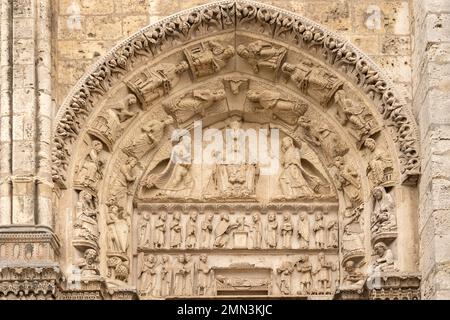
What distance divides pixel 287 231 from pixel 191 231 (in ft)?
3.59

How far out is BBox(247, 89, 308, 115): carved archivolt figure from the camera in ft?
71.2

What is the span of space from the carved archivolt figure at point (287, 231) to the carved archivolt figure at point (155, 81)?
2.02m

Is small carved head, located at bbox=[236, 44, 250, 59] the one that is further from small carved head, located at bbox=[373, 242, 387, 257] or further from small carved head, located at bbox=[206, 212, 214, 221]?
small carved head, located at bbox=[373, 242, 387, 257]

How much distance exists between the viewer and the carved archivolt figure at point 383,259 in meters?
20.5

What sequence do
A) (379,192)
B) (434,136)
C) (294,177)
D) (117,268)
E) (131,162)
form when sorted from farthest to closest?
(294,177), (131,162), (117,268), (379,192), (434,136)

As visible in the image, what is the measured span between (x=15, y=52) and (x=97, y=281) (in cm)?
270

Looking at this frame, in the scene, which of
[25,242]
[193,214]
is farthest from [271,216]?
[25,242]

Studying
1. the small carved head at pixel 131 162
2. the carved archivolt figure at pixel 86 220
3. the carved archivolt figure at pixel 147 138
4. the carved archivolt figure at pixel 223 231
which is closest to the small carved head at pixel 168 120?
the carved archivolt figure at pixel 147 138

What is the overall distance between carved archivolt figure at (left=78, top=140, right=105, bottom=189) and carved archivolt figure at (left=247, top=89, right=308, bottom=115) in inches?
76.6

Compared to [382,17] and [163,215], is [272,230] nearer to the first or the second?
[163,215]

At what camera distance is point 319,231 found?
21453 millimetres

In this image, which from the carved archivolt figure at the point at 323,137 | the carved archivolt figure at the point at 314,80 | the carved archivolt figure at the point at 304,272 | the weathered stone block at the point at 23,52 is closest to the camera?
the weathered stone block at the point at 23,52

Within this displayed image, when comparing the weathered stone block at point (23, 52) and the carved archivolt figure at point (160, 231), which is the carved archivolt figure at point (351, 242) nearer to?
the carved archivolt figure at point (160, 231)

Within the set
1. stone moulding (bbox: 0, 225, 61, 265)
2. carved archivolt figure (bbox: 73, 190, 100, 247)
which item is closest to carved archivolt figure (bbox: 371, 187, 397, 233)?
carved archivolt figure (bbox: 73, 190, 100, 247)
